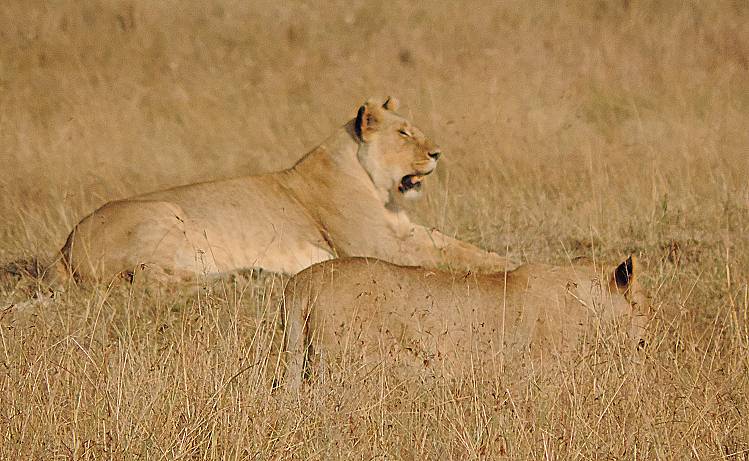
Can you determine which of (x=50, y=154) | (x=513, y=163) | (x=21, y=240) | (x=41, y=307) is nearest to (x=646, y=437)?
(x=41, y=307)

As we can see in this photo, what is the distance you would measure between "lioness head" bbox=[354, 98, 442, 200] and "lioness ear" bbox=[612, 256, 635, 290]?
231 centimetres

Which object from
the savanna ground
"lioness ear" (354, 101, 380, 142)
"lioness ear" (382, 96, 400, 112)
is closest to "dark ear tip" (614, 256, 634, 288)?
the savanna ground

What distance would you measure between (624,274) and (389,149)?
250cm

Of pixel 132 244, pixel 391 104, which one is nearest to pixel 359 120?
pixel 391 104

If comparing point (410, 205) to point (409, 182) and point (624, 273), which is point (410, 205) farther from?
point (624, 273)

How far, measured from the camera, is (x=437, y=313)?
4766 mm

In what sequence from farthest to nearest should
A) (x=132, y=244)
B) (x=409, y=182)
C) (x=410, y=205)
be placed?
(x=410, y=205)
(x=409, y=182)
(x=132, y=244)

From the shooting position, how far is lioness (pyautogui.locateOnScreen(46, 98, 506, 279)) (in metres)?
6.19

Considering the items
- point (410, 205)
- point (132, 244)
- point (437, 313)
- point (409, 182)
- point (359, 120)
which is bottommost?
point (410, 205)

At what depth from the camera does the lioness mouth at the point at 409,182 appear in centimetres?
728

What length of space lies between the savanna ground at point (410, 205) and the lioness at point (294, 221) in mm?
350

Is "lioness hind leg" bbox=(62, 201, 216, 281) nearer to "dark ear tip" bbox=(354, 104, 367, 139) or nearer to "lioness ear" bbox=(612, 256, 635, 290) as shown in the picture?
"dark ear tip" bbox=(354, 104, 367, 139)

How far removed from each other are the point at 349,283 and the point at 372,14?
39.2 ft

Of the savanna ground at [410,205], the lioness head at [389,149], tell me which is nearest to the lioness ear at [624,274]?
the savanna ground at [410,205]
